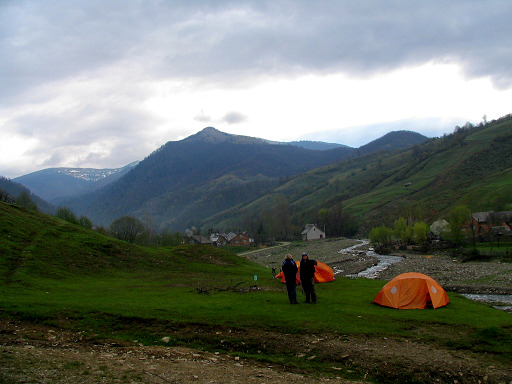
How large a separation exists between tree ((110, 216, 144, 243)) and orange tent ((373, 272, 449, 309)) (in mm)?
84604

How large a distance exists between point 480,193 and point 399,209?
32.9m

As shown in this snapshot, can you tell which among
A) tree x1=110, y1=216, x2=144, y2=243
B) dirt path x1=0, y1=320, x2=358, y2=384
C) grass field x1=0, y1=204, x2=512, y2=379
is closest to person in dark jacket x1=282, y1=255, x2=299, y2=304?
grass field x1=0, y1=204, x2=512, y2=379

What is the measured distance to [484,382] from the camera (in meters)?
11.9

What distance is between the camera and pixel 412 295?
21.0 meters

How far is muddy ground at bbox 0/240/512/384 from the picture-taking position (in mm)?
11266

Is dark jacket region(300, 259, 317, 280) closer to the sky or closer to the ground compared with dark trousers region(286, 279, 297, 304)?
closer to the sky

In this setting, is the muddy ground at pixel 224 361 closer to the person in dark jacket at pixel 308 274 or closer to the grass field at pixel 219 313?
the grass field at pixel 219 313

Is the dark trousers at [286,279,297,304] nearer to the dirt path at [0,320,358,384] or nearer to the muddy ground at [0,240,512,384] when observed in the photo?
the muddy ground at [0,240,512,384]

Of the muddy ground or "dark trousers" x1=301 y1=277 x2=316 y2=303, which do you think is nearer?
the muddy ground

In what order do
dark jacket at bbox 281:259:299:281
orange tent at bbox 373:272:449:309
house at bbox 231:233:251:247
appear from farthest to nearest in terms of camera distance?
house at bbox 231:233:251:247 < orange tent at bbox 373:272:449:309 < dark jacket at bbox 281:259:299:281

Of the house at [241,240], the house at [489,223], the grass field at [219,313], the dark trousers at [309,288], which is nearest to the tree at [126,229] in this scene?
the grass field at [219,313]

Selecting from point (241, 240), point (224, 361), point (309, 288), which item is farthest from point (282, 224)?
point (224, 361)

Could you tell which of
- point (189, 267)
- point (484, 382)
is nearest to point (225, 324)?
point (484, 382)

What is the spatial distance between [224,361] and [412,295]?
12.4m
